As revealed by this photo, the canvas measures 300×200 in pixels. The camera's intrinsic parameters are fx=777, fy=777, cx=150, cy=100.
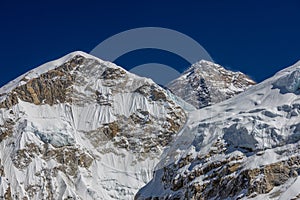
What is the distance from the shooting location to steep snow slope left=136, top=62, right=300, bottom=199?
336 ft

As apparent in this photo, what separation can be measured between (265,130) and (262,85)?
66.4 feet

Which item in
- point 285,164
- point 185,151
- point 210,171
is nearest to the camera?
point 285,164

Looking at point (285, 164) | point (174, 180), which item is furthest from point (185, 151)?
point (285, 164)

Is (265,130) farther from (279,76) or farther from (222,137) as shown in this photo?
(279,76)

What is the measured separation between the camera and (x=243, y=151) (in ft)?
368

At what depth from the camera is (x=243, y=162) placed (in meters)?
109

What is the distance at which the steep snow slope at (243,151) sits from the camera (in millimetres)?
102500

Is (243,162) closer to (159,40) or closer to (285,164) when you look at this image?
(285,164)

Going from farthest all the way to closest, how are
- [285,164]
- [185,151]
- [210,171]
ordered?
[185,151]
[210,171]
[285,164]

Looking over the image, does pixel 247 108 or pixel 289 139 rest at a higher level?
pixel 247 108

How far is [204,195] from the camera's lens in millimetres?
109562

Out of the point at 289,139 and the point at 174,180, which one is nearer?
the point at 289,139

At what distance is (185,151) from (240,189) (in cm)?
2254

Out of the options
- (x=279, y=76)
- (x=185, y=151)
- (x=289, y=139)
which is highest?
(x=279, y=76)
